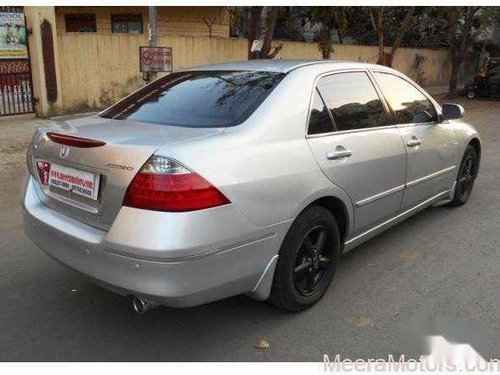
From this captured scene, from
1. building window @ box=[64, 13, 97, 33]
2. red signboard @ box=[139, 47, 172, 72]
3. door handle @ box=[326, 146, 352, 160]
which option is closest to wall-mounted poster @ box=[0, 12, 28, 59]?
red signboard @ box=[139, 47, 172, 72]

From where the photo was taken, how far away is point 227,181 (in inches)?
102

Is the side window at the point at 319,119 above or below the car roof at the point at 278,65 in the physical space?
below

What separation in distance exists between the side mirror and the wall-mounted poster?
8.40 metres

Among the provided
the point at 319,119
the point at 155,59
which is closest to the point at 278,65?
the point at 319,119

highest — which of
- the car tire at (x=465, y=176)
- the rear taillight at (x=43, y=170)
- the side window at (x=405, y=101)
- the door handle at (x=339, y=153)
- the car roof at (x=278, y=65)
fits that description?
the car roof at (x=278, y=65)

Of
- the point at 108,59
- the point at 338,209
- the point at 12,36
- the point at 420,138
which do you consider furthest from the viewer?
the point at 108,59

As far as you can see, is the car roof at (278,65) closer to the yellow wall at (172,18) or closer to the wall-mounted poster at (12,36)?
the wall-mounted poster at (12,36)

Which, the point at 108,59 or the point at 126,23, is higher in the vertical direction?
the point at 126,23

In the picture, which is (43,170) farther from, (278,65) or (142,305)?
(278,65)

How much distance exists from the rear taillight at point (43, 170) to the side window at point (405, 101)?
2.51 meters

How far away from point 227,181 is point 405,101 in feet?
7.69

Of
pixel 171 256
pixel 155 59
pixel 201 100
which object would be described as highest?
pixel 201 100

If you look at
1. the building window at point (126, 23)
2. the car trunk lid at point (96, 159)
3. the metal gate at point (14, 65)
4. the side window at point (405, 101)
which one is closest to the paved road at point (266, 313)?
the car trunk lid at point (96, 159)

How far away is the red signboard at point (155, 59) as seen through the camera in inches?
336
